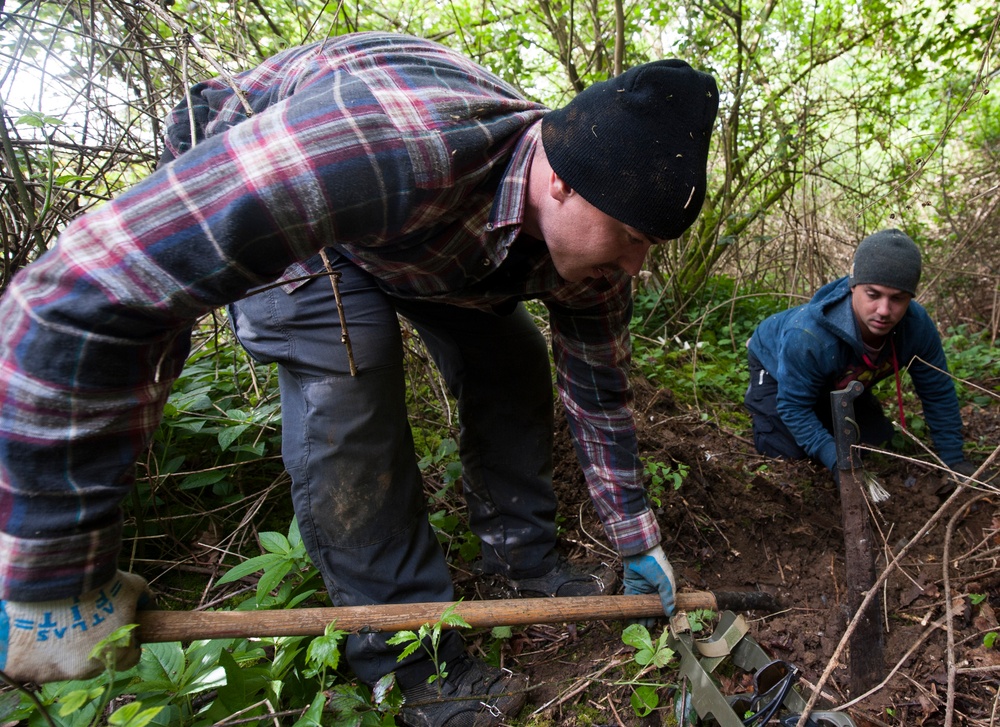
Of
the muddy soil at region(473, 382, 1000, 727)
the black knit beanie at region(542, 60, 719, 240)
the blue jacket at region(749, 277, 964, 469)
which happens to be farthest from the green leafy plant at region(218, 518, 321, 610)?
the blue jacket at region(749, 277, 964, 469)

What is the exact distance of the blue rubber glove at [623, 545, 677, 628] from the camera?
1.88 m

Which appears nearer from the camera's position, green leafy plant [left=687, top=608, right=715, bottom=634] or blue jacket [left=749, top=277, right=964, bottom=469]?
green leafy plant [left=687, top=608, right=715, bottom=634]

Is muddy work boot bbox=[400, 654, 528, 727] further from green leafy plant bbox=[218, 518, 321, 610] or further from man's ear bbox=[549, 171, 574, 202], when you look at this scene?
man's ear bbox=[549, 171, 574, 202]

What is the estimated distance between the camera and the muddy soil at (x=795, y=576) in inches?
71.1

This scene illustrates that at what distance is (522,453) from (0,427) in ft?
4.99

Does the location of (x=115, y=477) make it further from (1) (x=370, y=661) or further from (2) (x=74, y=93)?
(2) (x=74, y=93)

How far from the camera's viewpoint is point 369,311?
69.6 inches

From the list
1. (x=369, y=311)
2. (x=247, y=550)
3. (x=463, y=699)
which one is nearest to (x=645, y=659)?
(x=463, y=699)

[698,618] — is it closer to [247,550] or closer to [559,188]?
[559,188]

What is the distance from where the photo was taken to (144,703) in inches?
→ 58.2

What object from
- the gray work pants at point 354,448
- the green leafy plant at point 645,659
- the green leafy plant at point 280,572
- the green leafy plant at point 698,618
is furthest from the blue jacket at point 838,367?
the green leafy plant at point 280,572

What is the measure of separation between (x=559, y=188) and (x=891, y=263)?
2.02 metres

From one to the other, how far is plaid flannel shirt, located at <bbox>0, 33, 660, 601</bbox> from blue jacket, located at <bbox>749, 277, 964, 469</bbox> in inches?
85.7

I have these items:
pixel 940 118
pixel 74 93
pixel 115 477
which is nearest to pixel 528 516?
pixel 115 477
